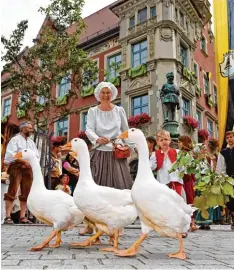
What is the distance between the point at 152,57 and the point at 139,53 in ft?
3.71

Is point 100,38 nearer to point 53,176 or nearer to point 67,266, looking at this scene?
point 53,176

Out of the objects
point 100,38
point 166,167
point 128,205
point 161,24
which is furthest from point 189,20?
point 128,205

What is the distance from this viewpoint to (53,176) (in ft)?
24.9

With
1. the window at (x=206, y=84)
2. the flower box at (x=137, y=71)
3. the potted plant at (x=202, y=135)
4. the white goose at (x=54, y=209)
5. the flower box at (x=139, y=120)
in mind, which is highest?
the window at (x=206, y=84)

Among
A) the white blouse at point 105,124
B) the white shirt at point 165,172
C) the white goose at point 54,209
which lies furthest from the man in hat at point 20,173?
the white goose at point 54,209

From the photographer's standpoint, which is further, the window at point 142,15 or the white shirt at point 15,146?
the window at point 142,15

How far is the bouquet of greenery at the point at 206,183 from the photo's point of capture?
8.23ft

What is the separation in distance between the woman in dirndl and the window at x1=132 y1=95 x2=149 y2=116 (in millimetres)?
13405

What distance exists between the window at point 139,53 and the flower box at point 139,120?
3161 millimetres

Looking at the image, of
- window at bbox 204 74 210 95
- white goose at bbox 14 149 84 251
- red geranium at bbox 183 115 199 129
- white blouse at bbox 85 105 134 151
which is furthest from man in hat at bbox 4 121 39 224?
window at bbox 204 74 210 95

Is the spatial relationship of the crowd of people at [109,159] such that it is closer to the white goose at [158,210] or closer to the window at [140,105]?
the white goose at [158,210]

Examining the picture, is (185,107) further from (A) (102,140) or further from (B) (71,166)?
(A) (102,140)

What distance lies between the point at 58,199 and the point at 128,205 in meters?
0.60

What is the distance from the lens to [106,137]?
3764 mm
